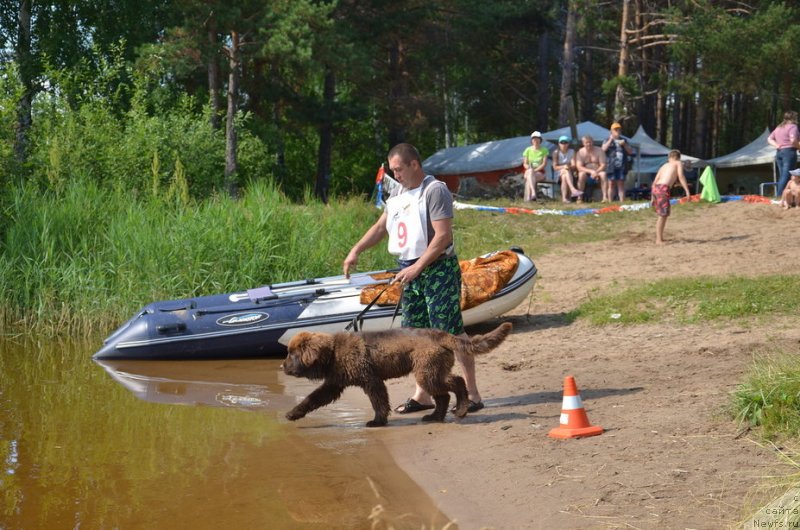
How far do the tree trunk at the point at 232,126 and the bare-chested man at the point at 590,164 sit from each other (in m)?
7.43

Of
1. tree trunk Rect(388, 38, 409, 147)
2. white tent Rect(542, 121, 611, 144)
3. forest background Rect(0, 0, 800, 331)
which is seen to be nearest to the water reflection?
forest background Rect(0, 0, 800, 331)

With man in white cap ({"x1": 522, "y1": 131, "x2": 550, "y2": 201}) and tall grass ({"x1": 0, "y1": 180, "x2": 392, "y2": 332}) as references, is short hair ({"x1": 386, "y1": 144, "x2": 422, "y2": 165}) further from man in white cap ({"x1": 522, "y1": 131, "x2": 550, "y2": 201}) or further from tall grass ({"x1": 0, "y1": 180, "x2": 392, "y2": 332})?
man in white cap ({"x1": 522, "y1": 131, "x2": 550, "y2": 201})

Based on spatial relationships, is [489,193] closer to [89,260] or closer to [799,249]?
[799,249]

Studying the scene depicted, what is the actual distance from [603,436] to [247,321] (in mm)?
5236

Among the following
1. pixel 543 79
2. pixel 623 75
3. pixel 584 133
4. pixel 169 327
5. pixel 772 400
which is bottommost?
pixel 169 327

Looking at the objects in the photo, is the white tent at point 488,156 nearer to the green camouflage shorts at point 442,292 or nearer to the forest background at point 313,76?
the forest background at point 313,76

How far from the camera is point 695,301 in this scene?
10086 mm

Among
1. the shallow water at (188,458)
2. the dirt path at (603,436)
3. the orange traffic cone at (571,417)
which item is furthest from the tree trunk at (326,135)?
the orange traffic cone at (571,417)

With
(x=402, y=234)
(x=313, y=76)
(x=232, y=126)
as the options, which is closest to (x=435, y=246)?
(x=402, y=234)

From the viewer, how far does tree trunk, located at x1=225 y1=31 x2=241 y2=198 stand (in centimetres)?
1966

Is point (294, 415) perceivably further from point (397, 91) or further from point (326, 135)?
point (397, 91)

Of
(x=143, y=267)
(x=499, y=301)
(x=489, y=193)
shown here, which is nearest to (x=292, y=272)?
(x=143, y=267)

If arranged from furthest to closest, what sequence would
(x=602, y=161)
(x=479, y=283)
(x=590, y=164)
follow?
(x=590, y=164), (x=602, y=161), (x=479, y=283)

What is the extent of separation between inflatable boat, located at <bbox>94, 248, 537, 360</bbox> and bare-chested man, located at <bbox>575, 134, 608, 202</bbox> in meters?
10.6
